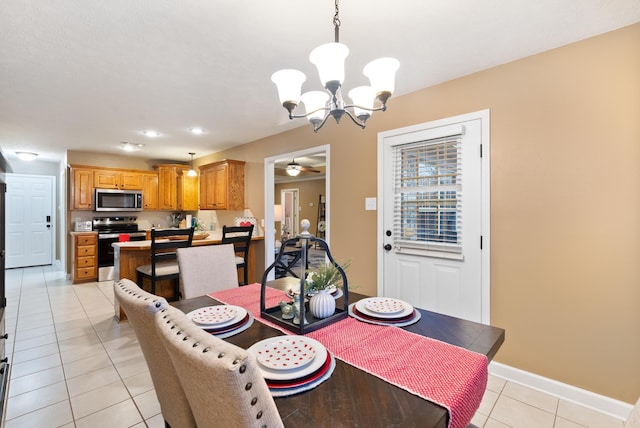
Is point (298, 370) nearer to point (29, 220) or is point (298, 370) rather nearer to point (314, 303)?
point (314, 303)

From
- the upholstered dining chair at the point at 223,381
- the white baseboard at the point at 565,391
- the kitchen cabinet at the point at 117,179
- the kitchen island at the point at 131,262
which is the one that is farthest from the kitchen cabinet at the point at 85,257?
the white baseboard at the point at 565,391

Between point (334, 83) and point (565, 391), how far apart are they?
247 cm

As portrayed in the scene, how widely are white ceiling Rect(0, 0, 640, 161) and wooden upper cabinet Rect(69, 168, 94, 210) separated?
2280 mm

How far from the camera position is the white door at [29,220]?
6238 mm

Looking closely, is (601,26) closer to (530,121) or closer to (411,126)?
(530,121)

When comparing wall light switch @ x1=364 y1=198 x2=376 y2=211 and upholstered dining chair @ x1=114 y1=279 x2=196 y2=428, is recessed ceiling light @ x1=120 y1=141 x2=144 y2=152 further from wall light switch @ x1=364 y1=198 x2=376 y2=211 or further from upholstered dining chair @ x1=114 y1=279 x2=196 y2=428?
upholstered dining chair @ x1=114 y1=279 x2=196 y2=428

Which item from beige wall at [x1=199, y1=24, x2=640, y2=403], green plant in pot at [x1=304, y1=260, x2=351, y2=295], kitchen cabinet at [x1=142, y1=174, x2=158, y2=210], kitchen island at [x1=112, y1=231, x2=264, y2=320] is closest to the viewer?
green plant in pot at [x1=304, y1=260, x2=351, y2=295]

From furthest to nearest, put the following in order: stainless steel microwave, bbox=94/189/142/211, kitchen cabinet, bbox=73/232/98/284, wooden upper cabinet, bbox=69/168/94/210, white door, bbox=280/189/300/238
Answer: white door, bbox=280/189/300/238 → stainless steel microwave, bbox=94/189/142/211 → wooden upper cabinet, bbox=69/168/94/210 → kitchen cabinet, bbox=73/232/98/284

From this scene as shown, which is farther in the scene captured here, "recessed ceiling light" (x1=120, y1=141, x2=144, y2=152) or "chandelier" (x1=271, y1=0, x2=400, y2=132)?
"recessed ceiling light" (x1=120, y1=141, x2=144, y2=152)

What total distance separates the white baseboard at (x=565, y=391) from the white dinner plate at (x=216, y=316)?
2.07 m

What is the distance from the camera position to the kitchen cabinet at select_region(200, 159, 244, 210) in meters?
4.85

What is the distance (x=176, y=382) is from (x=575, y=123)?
8.61 ft

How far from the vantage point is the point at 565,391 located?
2014 mm

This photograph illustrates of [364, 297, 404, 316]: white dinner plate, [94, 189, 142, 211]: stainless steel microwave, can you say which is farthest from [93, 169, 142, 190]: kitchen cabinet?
[364, 297, 404, 316]: white dinner plate
